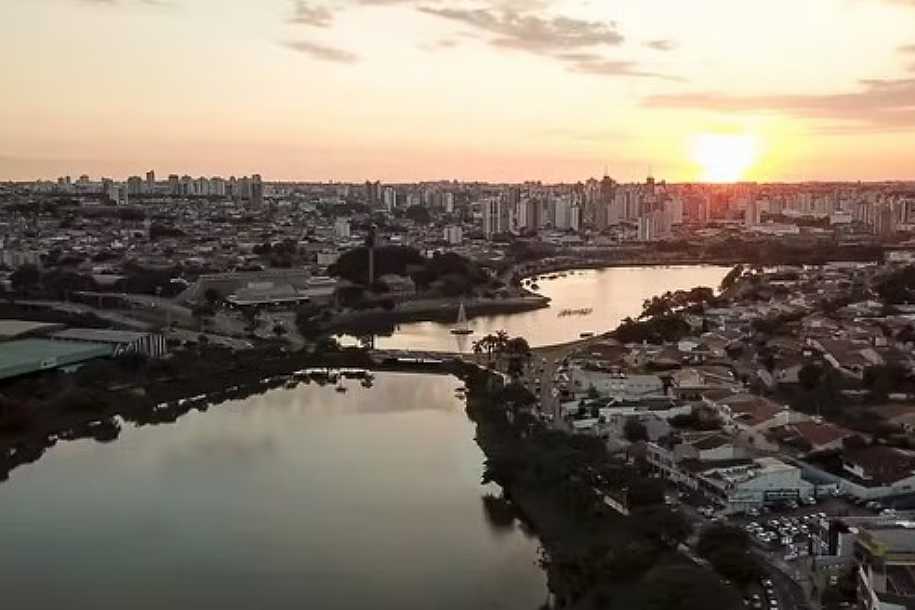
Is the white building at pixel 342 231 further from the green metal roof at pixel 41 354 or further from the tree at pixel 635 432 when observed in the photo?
the tree at pixel 635 432

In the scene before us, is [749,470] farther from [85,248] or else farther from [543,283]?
[85,248]

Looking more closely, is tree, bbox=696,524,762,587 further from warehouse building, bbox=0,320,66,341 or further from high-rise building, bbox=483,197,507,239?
high-rise building, bbox=483,197,507,239

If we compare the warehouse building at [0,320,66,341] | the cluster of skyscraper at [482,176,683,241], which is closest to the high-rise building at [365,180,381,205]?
the cluster of skyscraper at [482,176,683,241]

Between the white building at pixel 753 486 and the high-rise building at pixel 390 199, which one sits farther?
the high-rise building at pixel 390 199

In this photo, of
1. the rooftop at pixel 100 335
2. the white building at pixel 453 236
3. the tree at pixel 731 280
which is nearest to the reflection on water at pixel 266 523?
the rooftop at pixel 100 335

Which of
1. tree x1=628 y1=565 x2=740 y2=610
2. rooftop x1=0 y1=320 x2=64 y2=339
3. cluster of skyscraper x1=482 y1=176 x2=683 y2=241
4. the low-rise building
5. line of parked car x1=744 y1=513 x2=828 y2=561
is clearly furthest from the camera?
cluster of skyscraper x1=482 y1=176 x2=683 y2=241

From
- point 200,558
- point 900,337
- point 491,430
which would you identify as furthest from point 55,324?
point 900,337
